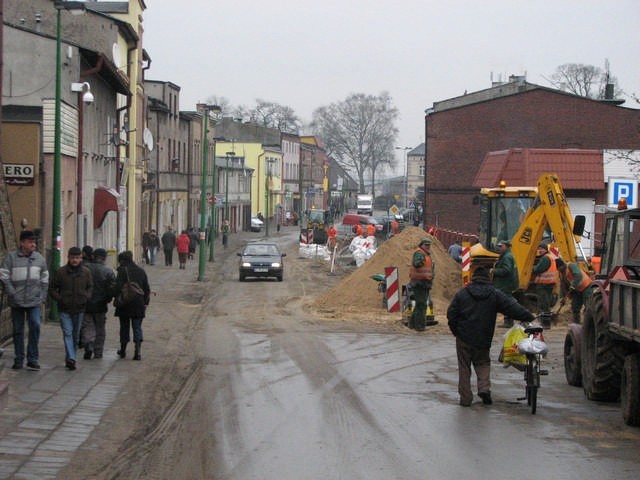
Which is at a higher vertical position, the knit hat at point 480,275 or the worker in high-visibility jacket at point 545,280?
the knit hat at point 480,275

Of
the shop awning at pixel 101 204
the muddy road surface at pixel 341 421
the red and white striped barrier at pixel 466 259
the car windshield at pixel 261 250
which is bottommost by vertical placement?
the muddy road surface at pixel 341 421

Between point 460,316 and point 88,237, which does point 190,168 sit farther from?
point 460,316

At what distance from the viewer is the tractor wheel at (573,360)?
13.3 metres

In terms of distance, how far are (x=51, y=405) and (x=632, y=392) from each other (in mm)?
6220

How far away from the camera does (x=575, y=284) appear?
2014cm

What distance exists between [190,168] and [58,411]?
57.7m

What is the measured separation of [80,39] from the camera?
121 ft

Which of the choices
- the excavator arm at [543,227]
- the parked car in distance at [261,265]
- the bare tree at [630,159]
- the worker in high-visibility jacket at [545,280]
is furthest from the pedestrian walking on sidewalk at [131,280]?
the parked car in distance at [261,265]

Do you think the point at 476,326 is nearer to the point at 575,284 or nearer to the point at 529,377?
the point at 529,377

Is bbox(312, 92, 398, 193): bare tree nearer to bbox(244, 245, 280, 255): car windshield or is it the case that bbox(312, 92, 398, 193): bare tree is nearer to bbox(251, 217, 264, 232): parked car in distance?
bbox(251, 217, 264, 232): parked car in distance

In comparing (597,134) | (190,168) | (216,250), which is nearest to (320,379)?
(597,134)

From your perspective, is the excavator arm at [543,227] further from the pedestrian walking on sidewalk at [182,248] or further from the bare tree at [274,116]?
the bare tree at [274,116]

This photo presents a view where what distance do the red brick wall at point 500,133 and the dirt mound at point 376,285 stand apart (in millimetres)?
26001

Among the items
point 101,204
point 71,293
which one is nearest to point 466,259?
point 101,204
